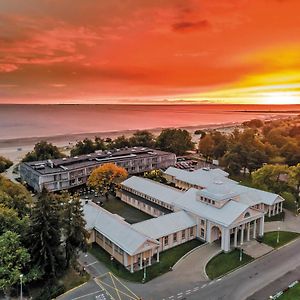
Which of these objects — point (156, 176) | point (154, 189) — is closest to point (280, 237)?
point (154, 189)

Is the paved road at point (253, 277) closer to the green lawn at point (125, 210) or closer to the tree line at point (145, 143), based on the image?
the green lawn at point (125, 210)

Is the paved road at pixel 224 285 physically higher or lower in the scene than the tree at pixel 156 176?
lower

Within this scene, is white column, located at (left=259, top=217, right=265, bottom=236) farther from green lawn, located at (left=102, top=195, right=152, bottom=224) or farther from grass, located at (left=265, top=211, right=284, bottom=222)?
green lawn, located at (left=102, top=195, right=152, bottom=224)

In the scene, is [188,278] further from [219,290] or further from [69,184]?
[69,184]

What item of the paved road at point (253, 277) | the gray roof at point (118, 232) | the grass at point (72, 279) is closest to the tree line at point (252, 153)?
the paved road at point (253, 277)

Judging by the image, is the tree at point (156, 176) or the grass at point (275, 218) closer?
the grass at point (275, 218)

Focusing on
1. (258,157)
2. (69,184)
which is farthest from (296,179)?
(69,184)
